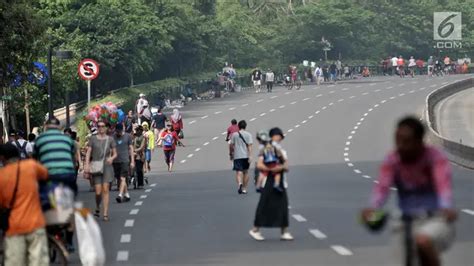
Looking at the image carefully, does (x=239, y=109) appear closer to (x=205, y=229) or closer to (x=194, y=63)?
(x=194, y=63)

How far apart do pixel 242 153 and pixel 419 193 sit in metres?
18.9

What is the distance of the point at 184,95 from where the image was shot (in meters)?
75.9

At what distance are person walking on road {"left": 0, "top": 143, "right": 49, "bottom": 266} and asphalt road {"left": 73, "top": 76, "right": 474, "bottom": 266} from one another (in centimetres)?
409

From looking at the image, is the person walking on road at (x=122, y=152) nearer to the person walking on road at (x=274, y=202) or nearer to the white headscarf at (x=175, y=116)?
the person walking on road at (x=274, y=202)

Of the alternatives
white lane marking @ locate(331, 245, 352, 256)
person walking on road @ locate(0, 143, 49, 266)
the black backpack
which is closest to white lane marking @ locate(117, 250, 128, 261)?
white lane marking @ locate(331, 245, 352, 256)

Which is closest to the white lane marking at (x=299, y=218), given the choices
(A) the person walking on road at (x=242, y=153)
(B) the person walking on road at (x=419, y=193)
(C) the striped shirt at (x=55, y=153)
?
(A) the person walking on road at (x=242, y=153)

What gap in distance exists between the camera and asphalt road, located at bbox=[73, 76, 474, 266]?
17.4 meters

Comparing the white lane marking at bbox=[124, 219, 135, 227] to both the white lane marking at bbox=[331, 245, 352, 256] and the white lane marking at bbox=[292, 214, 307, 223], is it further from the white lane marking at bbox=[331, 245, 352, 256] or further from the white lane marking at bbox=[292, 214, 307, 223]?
the white lane marking at bbox=[331, 245, 352, 256]

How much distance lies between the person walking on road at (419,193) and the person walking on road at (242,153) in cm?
1852

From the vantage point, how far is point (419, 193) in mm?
10258

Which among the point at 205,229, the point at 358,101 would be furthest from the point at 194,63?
the point at 205,229

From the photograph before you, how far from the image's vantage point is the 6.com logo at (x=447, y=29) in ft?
418

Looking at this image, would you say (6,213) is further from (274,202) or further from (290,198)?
(290,198)

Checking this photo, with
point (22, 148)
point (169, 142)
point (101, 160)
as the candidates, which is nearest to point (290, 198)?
point (22, 148)
